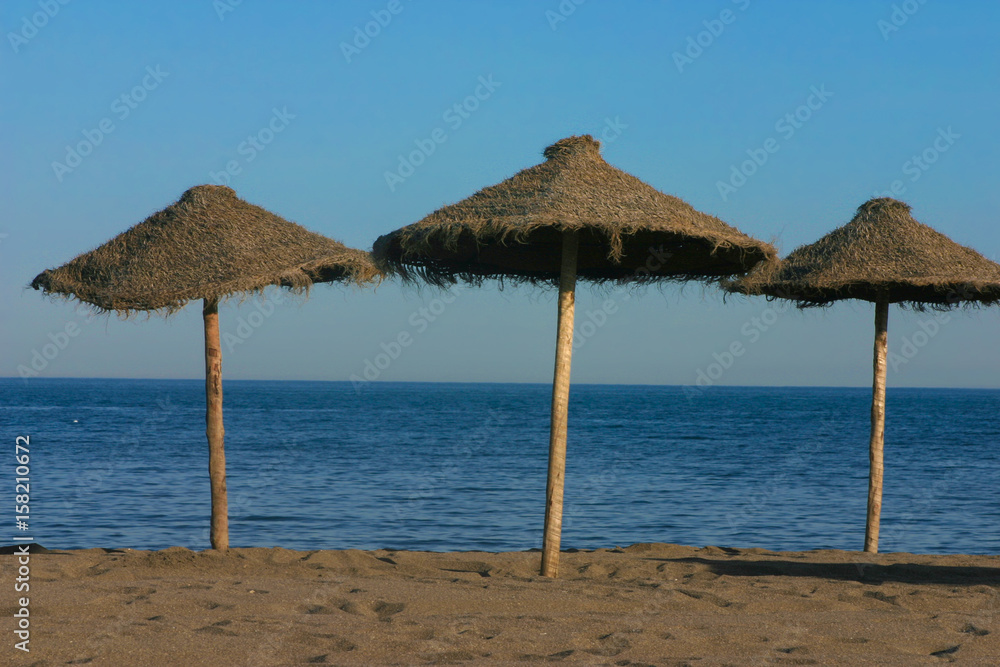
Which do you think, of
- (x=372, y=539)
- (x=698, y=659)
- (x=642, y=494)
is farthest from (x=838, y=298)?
(x=642, y=494)

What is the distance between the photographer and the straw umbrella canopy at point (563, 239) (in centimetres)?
709

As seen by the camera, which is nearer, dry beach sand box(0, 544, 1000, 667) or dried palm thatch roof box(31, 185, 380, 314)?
dry beach sand box(0, 544, 1000, 667)

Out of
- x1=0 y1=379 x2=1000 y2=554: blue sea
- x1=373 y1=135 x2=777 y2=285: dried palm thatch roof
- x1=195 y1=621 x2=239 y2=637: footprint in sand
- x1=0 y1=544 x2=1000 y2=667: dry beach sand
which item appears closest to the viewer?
x1=0 y1=544 x2=1000 y2=667: dry beach sand

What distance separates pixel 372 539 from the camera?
1342 centimetres

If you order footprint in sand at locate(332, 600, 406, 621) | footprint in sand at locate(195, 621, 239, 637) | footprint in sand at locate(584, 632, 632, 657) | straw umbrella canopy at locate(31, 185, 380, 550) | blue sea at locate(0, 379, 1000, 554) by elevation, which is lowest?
blue sea at locate(0, 379, 1000, 554)

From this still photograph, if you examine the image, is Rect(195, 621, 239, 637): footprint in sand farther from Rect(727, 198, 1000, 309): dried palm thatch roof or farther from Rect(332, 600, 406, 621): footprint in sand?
Rect(727, 198, 1000, 309): dried palm thatch roof

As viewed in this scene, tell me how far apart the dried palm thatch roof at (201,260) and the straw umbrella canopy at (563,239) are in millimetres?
884

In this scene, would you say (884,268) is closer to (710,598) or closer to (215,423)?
(710,598)

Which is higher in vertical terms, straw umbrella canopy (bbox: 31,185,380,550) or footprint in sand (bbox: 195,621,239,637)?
straw umbrella canopy (bbox: 31,185,380,550)

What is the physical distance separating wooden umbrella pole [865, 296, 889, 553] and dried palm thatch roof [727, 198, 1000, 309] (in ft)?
0.93

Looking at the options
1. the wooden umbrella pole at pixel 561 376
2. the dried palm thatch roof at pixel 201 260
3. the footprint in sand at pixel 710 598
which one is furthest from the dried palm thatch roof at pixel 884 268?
the dried palm thatch roof at pixel 201 260

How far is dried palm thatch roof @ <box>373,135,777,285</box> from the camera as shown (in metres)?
7.06

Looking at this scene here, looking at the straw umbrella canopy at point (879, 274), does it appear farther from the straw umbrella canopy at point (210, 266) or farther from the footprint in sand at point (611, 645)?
the straw umbrella canopy at point (210, 266)

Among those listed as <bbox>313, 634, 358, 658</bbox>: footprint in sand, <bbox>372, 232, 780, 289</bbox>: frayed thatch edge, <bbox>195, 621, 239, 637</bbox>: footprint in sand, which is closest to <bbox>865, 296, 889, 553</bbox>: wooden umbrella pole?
<bbox>372, 232, 780, 289</bbox>: frayed thatch edge
